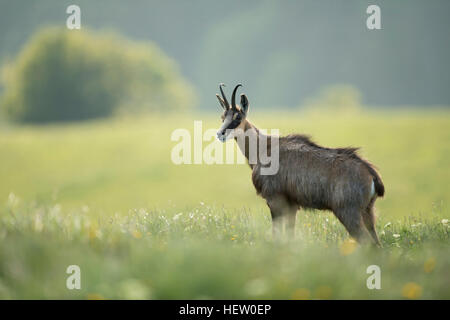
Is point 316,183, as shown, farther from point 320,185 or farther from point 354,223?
point 354,223

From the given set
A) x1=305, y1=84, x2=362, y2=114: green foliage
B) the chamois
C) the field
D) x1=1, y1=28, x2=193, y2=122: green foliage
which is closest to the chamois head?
the chamois

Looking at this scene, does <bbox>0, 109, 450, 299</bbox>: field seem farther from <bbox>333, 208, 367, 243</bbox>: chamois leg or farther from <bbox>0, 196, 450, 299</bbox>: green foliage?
<bbox>333, 208, 367, 243</bbox>: chamois leg

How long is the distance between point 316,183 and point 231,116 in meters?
2.44

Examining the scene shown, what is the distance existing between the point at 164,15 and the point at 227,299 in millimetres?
180671

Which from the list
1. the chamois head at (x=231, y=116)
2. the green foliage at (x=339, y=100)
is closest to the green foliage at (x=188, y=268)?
the chamois head at (x=231, y=116)

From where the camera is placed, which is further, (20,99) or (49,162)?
(20,99)

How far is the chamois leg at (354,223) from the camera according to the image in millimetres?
7453

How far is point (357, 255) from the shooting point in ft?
18.9

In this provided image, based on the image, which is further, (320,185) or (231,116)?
(231,116)

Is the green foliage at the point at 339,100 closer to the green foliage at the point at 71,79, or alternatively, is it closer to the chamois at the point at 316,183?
the green foliage at the point at 71,79

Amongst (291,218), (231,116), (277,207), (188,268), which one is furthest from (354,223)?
(188,268)

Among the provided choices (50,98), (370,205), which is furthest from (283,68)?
(370,205)

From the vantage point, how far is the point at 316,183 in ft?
26.0
